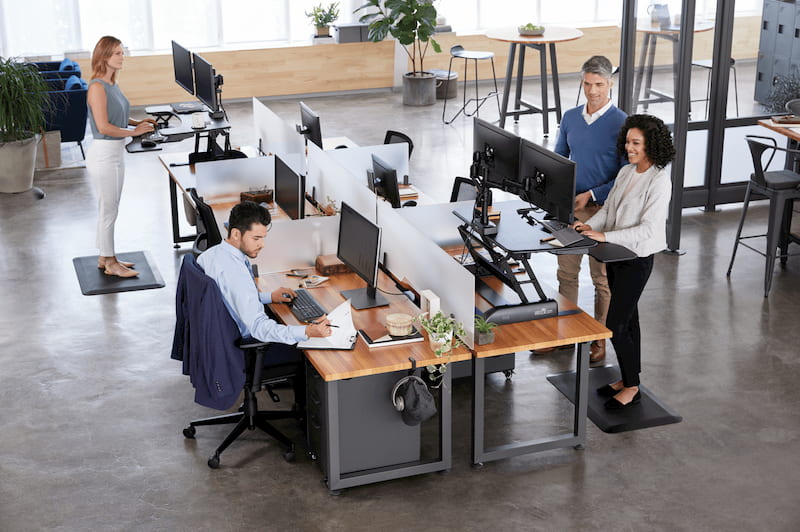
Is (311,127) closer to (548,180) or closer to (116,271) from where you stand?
(116,271)

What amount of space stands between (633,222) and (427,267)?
3.39 ft

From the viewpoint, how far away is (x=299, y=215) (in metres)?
5.86

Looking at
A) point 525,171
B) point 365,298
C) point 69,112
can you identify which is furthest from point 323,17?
point 365,298

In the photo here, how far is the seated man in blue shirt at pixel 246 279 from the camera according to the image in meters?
4.34

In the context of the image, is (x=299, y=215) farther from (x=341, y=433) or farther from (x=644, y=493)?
(x=644, y=493)

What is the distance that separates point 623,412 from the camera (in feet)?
16.6

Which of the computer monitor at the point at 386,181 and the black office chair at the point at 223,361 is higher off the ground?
the computer monitor at the point at 386,181

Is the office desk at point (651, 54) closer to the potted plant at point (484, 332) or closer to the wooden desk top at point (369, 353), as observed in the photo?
the wooden desk top at point (369, 353)

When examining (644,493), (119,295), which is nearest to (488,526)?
(644,493)

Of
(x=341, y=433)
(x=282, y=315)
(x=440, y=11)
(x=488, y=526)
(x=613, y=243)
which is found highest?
(x=440, y=11)

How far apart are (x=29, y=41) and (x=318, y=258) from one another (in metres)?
9.03

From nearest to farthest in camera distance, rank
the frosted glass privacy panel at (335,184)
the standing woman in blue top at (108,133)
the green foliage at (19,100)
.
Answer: the frosted glass privacy panel at (335,184)
the standing woman in blue top at (108,133)
the green foliage at (19,100)

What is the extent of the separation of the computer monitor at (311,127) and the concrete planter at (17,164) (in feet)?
10.6

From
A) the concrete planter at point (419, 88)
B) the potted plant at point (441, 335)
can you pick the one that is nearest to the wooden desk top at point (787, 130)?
the potted plant at point (441, 335)
